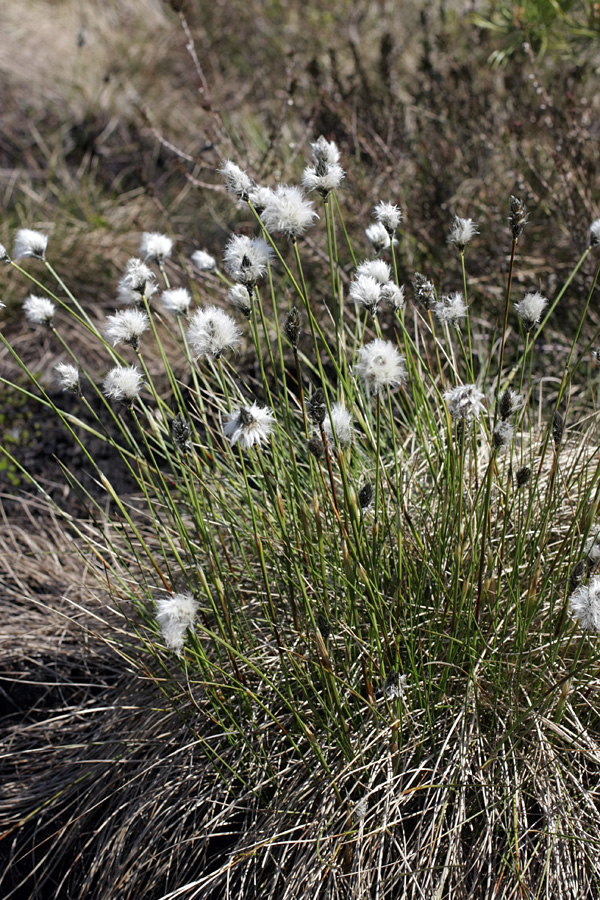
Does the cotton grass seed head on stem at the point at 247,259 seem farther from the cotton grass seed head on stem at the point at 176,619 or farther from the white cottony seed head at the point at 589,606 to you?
the white cottony seed head at the point at 589,606

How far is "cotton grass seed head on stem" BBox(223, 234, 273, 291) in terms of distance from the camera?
1.51m

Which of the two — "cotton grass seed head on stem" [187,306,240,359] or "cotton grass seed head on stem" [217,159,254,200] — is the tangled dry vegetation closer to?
"cotton grass seed head on stem" [187,306,240,359]

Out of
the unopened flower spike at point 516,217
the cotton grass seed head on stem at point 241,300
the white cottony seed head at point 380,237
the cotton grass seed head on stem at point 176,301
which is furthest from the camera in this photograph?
the cotton grass seed head on stem at point 176,301

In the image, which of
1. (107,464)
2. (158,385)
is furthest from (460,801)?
(158,385)

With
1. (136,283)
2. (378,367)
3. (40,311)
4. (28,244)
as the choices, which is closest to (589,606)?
(378,367)

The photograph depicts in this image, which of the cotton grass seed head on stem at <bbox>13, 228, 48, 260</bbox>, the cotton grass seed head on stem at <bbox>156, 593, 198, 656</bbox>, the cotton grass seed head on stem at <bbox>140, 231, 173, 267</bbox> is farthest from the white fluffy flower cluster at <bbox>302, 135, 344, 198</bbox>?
the cotton grass seed head on stem at <bbox>156, 593, 198, 656</bbox>

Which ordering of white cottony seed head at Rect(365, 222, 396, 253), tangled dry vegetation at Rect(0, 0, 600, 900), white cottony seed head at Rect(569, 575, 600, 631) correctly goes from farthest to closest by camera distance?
white cottony seed head at Rect(365, 222, 396, 253) < tangled dry vegetation at Rect(0, 0, 600, 900) < white cottony seed head at Rect(569, 575, 600, 631)

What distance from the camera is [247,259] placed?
1.54 metres

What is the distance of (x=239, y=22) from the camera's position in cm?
662

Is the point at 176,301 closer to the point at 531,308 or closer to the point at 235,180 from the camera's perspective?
the point at 235,180

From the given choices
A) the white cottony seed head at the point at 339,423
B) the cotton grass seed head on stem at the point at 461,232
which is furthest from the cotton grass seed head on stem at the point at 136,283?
the cotton grass seed head on stem at the point at 461,232

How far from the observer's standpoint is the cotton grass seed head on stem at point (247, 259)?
4.96ft

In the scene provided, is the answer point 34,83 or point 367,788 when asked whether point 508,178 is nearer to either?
point 367,788

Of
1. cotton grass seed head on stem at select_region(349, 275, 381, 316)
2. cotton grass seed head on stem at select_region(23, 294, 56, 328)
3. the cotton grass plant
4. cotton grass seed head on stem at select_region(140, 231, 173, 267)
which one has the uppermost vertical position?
cotton grass seed head on stem at select_region(140, 231, 173, 267)
